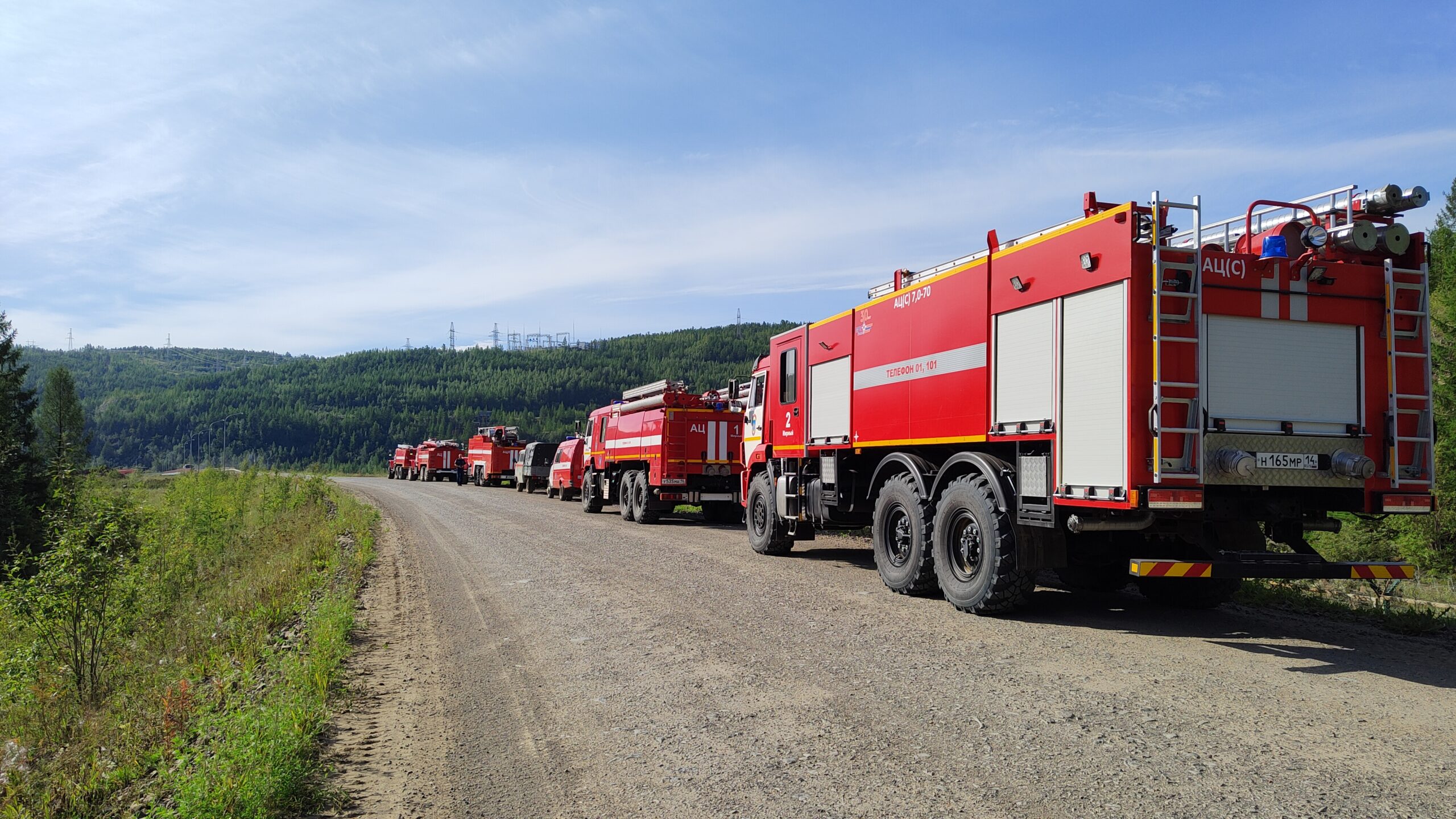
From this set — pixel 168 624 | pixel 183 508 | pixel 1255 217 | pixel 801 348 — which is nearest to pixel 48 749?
pixel 168 624

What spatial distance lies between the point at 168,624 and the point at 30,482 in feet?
90.5

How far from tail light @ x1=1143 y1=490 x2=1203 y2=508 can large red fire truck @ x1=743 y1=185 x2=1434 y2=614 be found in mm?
16

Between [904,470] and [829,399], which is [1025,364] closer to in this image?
[904,470]

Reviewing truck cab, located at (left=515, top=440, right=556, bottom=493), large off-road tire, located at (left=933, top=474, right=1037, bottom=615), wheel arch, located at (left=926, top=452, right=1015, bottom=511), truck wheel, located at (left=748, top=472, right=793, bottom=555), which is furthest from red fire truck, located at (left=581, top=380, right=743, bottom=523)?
truck cab, located at (left=515, top=440, right=556, bottom=493)

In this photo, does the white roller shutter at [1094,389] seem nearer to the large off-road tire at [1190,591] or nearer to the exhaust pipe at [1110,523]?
the exhaust pipe at [1110,523]

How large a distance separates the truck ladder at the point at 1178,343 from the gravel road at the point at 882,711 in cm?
150

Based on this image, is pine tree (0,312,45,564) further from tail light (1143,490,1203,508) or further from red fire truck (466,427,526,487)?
tail light (1143,490,1203,508)

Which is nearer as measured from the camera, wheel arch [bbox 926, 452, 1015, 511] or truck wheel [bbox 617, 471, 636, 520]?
wheel arch [bbox 926, 452, 1015, 511]

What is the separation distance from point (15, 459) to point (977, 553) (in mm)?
36583

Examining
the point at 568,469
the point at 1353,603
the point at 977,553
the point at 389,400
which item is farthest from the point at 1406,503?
the point at 389,400

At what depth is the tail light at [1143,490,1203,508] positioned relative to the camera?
6547 mm

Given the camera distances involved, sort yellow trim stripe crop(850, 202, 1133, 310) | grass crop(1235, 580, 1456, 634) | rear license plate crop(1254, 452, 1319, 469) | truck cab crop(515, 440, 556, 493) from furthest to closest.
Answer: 1. truck cab crop(515, 440, 556, 493)
2. grass crop(1235, 580, 1456, 634)
3. yellow trim stripe crop(850, 202, 1133, 310)
4. rear license plate crop(1254, 452, 1319, 469)

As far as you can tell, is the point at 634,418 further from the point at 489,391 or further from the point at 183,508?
the point at 489,391

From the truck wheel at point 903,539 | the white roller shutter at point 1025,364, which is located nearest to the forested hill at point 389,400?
the truck wheel at point 903,539
